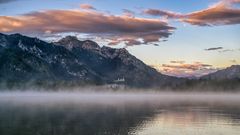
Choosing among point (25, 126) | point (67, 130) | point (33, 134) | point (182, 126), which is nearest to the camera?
point (33, 134)

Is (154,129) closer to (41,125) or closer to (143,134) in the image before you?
(143,134)

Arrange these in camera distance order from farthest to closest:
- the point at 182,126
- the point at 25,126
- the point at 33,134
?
the point at 182,126, the point at 25,126, the point at 33,134

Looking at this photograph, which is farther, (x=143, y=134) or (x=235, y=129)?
(x=235, y=129)

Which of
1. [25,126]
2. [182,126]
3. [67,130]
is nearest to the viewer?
[67,130]

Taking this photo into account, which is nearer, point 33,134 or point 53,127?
point 33,134

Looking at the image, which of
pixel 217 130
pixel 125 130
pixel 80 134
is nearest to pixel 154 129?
pixel 125 130

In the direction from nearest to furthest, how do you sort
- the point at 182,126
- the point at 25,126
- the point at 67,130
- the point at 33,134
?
the point at 33,134 < the point at 67,130 < the point at 25,126 < the point at 182,126

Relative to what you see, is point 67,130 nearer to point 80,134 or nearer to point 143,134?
point 80,134

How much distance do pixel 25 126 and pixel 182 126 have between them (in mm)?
39068

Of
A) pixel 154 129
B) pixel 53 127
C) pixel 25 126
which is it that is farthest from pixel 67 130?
pixel 154 129

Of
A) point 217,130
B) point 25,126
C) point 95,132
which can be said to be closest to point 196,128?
point 217,130

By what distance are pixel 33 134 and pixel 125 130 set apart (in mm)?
21181

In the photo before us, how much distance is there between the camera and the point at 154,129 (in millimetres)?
91688

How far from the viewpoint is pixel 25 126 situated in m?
92.8
